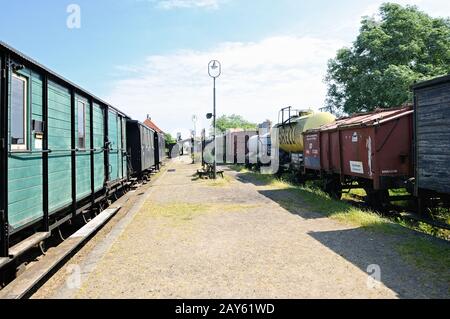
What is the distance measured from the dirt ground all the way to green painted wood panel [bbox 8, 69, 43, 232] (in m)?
0.91

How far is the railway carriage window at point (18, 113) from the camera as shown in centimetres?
429

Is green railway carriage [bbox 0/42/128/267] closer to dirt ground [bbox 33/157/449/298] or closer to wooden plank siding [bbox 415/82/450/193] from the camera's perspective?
dirt ground [bbox 33/157/449/298]

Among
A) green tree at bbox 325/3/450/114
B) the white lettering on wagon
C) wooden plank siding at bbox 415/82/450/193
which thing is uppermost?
green tree at bbox 325/3/450/114

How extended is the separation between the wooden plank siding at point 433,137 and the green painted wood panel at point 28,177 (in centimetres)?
624

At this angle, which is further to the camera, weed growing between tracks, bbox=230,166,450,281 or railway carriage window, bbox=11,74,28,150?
weed growing between tracks, bbox=230,166,450,281

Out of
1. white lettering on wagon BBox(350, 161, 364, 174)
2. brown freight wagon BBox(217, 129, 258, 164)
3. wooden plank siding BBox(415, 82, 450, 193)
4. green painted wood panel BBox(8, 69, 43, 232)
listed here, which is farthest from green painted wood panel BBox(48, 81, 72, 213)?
brown freight wagon BBox(217, 129, 258, 164)

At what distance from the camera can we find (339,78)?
1105 inches

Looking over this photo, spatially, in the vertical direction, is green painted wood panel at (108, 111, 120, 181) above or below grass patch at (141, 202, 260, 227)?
above

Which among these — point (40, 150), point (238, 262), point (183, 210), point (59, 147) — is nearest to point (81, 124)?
point (59, 147)

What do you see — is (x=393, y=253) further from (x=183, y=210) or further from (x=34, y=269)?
(x=183, y=210)

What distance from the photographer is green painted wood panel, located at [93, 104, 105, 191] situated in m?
8.45
